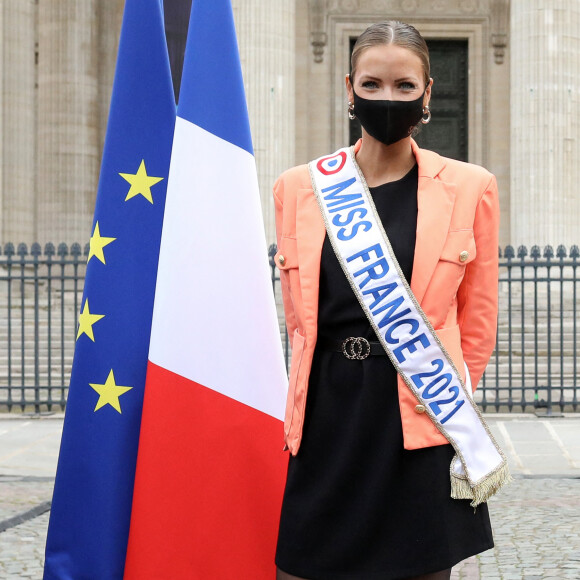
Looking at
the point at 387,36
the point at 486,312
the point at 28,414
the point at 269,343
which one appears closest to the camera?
the point at 387,36

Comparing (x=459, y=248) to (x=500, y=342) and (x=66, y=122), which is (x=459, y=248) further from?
(x=66, y=122)

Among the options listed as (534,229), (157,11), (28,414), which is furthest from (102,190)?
(534,229)

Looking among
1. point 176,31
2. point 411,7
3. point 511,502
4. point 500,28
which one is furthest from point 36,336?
point 500,28

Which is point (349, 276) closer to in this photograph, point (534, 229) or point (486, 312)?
point (486, 312)

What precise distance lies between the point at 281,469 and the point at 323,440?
2.35 ft

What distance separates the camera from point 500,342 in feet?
40.3

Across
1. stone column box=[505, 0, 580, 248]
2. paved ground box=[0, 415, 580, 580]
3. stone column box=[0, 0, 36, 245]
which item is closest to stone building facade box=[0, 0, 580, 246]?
stone column box=[0, 0, 36, 245]

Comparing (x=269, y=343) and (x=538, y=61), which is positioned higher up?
(x=538, y=61)

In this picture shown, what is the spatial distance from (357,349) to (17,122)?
598 inches

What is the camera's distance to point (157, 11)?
322 cm

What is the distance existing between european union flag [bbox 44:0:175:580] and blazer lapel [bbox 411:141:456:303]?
101 centimetres

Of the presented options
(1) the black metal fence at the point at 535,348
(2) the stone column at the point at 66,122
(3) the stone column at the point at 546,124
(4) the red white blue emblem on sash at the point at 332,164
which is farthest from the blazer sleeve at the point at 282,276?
(2) the stone column at the point at 66,122

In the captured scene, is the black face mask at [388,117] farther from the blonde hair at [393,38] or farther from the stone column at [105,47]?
the stone column at [105,47]

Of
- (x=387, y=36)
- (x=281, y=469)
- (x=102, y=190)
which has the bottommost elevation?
(x=281, y=469)
